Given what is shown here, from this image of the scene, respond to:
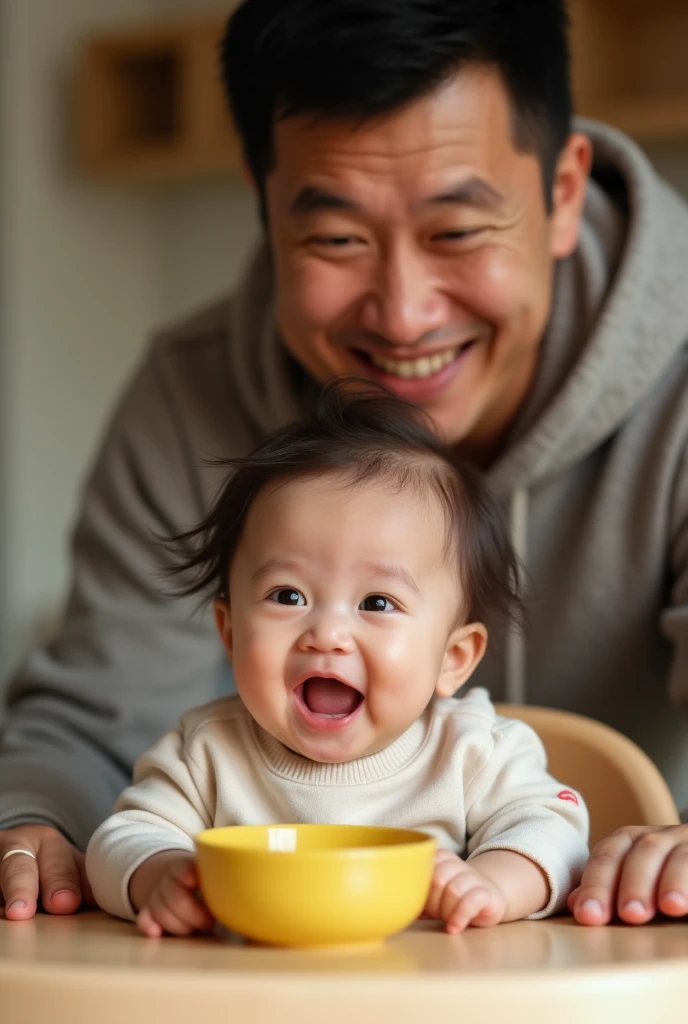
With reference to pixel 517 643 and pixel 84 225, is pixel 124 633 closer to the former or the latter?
pixel 517 643

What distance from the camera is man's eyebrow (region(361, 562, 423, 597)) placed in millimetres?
925

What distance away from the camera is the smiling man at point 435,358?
1287 mm

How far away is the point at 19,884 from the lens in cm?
95

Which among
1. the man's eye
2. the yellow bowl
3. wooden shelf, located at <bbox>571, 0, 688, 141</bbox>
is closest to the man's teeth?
the man's eye

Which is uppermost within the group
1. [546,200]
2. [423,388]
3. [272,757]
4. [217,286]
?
[546,200]

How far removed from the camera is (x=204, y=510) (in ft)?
5.50

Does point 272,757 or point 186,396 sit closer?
point 272,757

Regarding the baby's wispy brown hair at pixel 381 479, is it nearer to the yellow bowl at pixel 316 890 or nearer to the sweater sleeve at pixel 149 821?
the sweater sleeve at pixel 149 821

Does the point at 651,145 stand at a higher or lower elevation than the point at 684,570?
higher

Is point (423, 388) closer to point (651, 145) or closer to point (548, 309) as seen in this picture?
point (548, 309)

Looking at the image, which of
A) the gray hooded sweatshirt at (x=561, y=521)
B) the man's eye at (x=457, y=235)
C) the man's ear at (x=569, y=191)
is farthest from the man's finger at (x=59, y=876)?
the man's ear at (x=569, y=191)

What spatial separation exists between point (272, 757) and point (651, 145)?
2.29 m

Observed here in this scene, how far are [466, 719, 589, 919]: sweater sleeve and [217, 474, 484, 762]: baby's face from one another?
7cm

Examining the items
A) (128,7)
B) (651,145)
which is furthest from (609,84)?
(128,7)
